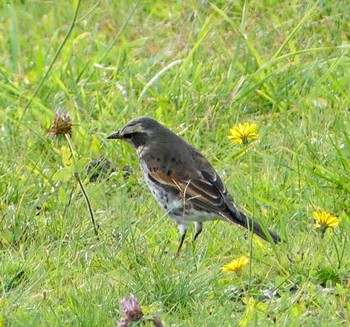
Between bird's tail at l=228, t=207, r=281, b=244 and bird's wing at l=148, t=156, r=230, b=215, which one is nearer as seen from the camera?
bird's tail at l=228, t=207, r=281, b=244

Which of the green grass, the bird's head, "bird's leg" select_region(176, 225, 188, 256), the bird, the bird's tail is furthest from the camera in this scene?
the bird's head

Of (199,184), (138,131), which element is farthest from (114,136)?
(199,184)

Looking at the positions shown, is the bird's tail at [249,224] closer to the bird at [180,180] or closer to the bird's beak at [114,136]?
the bird at [180,180]

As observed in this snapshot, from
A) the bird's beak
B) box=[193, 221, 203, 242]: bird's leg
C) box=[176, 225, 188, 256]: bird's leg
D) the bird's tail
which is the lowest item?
box=[193, 221, 203, 242]: bird's leg

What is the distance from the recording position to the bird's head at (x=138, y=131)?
26.0ft

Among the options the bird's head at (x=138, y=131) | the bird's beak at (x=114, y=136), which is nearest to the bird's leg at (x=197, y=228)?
the bird's head at (x=138, y=131)

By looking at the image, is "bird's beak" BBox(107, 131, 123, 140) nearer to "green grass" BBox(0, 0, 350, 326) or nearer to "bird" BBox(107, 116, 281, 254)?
"bird" BBox(107, 116, 281, 254)

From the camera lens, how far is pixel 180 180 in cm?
763

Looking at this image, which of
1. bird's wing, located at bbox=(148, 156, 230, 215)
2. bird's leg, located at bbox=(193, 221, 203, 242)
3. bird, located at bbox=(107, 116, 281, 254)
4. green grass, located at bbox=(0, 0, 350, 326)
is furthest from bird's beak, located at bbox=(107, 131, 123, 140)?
bird's leg, located at bbox=(193, 221, 203, 242)

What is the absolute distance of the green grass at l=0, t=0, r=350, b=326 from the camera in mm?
6234

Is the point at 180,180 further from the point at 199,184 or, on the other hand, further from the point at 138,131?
the point at 138,131

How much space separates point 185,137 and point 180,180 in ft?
3.95

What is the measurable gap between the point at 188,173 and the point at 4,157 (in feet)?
4.61

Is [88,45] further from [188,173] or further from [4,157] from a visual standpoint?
[188,173]
